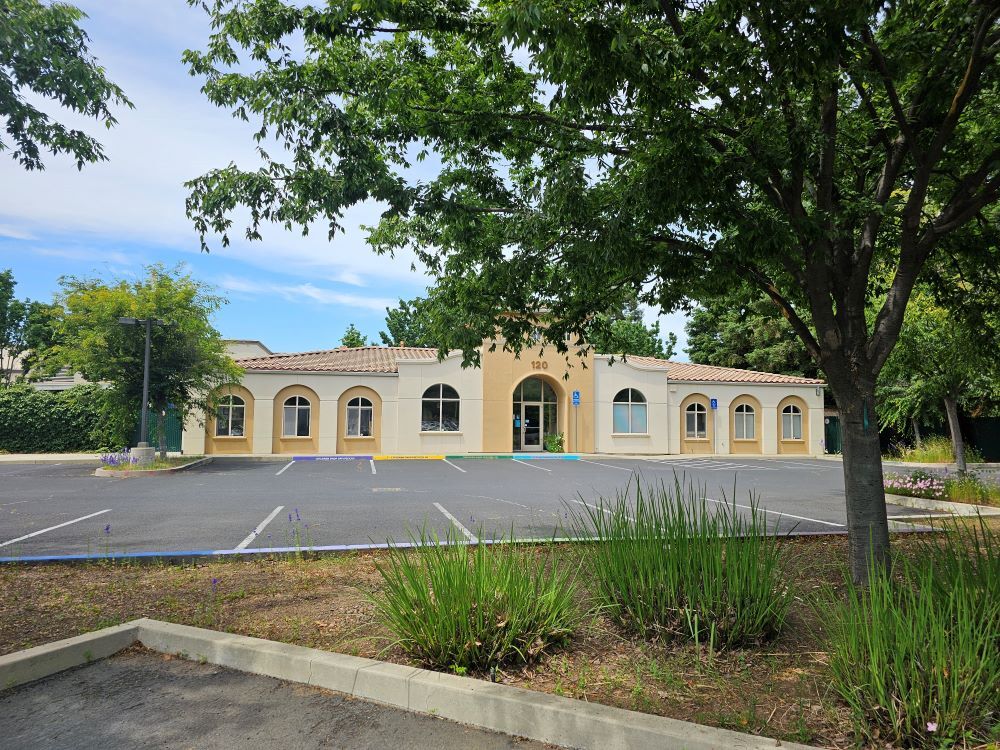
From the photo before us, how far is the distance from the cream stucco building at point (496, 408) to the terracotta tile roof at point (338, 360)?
6 centimetres

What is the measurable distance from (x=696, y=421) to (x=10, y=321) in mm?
45739

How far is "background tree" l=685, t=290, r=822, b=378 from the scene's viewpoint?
131 feet

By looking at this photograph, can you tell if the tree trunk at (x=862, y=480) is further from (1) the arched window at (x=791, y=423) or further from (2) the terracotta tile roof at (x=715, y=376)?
(1) the arched window at (x=791, y=423)

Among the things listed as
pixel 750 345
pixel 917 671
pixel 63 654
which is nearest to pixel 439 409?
pixel 750 345

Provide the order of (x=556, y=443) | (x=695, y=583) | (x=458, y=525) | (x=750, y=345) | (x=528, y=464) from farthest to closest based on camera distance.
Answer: (x=750, y=345), (x=556, y=443), (x=528, y=464), (x=458, y=525), (x=695, y=583)

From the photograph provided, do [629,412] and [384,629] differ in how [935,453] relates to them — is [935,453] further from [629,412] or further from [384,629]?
[384,629]

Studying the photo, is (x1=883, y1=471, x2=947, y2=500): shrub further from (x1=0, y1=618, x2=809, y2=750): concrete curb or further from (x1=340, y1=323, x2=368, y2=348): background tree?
(x1=340, y1=323, x2=368, y2=348): background tree

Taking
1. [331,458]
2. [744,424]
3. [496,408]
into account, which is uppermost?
[496,408]

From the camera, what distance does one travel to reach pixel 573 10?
4.78 metres

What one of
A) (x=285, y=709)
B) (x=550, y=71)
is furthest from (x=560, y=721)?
(x=550, y=71)

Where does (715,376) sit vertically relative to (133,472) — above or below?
above

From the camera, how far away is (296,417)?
1114 inches

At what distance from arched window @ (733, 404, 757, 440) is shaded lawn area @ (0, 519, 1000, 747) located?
87.5ft

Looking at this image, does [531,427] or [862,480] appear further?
[531,427]
